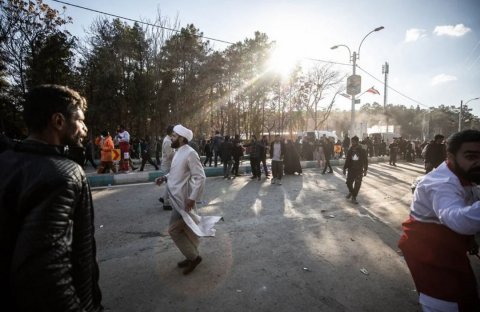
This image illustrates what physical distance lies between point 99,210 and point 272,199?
14.7 ft

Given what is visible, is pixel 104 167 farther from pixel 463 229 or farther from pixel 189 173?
pixel 463 229

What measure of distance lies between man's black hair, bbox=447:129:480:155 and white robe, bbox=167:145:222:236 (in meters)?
2.65

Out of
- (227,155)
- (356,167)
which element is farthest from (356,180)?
(227,155)

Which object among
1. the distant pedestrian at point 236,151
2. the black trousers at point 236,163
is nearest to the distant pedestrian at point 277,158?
the distant pedestrian at point 236,151

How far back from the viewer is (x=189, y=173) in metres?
3.71

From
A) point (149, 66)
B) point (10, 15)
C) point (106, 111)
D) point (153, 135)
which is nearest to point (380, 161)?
point (153, 135)

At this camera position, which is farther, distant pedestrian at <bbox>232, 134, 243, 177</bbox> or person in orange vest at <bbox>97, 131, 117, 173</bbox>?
distant pedestrian at <bbox>232, 134, 243, 177</bbox>

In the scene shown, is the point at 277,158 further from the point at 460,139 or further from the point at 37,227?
the point at 37,227

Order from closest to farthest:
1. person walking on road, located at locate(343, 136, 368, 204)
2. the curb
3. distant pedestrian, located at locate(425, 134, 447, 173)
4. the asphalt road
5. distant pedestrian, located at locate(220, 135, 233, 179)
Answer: the asphalt road, person walking on road, located at locate(343, 136, 368, 204), the curb, distant pedestrian, located at locate(425, 134, 447, 173), distant pedestrian, located at locate(220, 135, 233, 179)

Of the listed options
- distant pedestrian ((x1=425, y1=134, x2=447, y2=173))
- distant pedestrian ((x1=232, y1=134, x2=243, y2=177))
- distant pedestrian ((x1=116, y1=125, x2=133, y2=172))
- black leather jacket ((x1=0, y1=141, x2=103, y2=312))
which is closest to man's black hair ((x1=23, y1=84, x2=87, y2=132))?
black leather jacket ((x1=0, y1=141, x2=103, y2=312))

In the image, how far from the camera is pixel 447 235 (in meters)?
1.78

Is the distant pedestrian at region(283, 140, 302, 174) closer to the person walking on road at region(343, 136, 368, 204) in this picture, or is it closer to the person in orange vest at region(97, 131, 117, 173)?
the person walking on road at region(343, 136, 368, 204)

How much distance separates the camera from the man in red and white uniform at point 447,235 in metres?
1.70

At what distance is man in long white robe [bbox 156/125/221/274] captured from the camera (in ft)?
11.5
